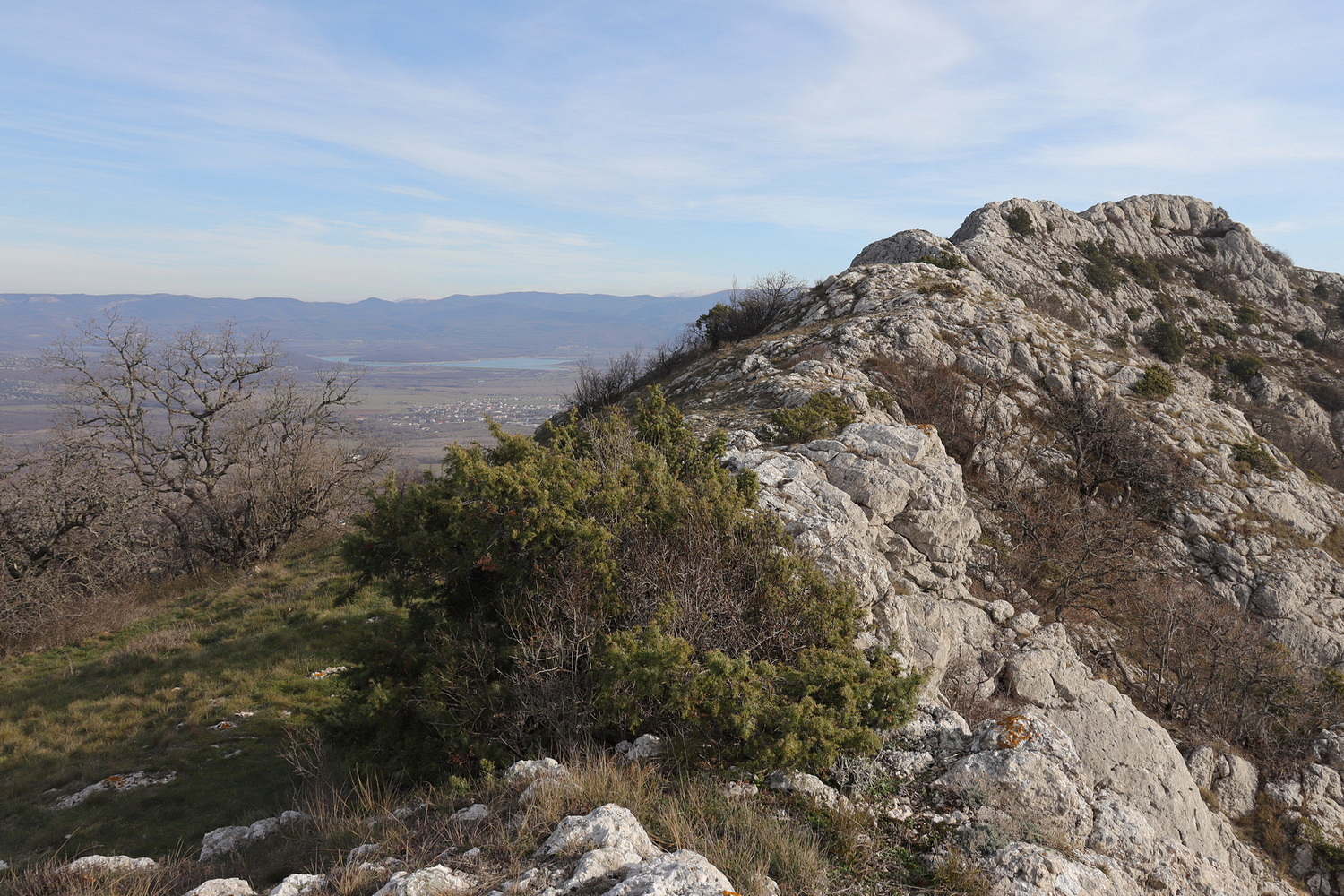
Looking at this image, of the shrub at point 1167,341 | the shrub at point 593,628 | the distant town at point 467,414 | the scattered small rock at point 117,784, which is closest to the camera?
the shrub at point 593,628

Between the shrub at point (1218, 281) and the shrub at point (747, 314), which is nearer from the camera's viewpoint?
the shrub at point (747, 314)

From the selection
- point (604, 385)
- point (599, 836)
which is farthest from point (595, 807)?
point (604, 385)

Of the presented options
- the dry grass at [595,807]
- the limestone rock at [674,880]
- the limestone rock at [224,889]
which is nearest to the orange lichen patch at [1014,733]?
the dry grass at [595,807]

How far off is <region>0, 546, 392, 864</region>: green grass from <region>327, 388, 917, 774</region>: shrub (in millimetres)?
974

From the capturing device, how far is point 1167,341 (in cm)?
3095

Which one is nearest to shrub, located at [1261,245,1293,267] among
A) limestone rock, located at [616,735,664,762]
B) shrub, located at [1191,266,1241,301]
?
shrub, located at [1191,266,1241,301]

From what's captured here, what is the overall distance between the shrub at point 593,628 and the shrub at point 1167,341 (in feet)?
107

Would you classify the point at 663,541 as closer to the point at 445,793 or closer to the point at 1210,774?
the point at 445,793

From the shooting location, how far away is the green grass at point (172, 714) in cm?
708

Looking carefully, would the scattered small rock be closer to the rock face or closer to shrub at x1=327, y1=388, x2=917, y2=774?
shrub at x1=327, y1=388, x2=917, y2=774

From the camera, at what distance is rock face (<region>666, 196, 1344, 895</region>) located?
16.3 feet

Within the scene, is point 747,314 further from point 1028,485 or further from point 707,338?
point 1028,485

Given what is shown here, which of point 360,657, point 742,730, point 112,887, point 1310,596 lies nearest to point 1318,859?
point 1310,596

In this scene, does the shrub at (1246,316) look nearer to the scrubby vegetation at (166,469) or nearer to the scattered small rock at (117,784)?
the scrubby vegetation at (166,469)
